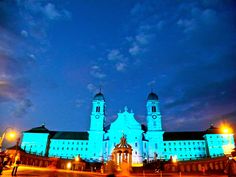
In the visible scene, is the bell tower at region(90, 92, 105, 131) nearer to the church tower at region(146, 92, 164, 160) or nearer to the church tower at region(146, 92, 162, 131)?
the church tower at region(146, 92, 164, 160)

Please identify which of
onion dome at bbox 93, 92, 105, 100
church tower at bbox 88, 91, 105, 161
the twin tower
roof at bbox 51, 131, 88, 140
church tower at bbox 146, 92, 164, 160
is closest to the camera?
church tower at bbox 146, 92, 164, 160

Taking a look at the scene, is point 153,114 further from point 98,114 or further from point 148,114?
point 98,114

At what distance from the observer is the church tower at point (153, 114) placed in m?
78.8

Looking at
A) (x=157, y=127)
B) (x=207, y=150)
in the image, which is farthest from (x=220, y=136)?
(x=157, y=127)

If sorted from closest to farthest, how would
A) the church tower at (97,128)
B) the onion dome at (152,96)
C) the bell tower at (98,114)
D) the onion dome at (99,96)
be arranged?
the church tower at (97,128) < the bell tower at (98,114) < the onion dome at (152,96) < the onion dome at (99,96)

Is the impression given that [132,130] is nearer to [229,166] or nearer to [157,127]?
[157,127]

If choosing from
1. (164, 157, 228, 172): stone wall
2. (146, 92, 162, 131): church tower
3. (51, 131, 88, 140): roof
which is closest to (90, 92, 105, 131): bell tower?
(51, 131, 88, 140): roof

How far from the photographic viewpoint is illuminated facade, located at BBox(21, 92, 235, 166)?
75250mm

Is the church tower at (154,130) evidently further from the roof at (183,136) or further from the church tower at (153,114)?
the roof at (183,136)

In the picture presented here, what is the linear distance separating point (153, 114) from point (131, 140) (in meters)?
14.1

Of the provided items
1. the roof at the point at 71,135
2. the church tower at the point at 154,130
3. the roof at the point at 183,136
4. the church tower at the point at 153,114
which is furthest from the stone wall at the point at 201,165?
the roof at the point at 71,135

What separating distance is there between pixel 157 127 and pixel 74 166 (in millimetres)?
41325

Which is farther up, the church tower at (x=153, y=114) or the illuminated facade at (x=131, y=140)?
the church tower at (x=153, y=114)

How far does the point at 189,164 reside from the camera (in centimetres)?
5500
